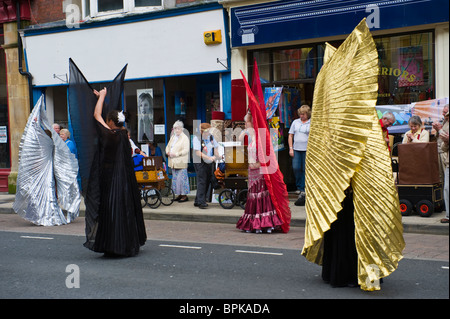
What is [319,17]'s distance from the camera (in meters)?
12.2

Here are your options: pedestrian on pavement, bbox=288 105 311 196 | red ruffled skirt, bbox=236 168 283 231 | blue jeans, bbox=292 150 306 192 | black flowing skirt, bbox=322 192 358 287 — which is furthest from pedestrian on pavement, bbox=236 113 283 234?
black flowing skirt, bbox=322 192 358 287

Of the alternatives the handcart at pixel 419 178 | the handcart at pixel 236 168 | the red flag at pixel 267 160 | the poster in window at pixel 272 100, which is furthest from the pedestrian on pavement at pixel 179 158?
the handcart at pixel 419 178

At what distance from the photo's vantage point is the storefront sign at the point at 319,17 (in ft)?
36.4

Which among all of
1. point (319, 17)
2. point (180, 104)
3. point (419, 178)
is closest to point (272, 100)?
point (319, 17)

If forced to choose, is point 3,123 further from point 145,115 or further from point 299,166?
point 299,166

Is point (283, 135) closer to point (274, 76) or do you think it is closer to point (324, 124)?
point (274, 76)

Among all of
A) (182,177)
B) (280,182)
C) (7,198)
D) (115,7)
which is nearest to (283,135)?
(182,177)

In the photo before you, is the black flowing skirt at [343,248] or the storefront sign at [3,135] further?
the storefront sign at [3,135]

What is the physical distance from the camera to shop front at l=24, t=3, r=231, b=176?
13.8 metres

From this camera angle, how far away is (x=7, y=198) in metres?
15.6

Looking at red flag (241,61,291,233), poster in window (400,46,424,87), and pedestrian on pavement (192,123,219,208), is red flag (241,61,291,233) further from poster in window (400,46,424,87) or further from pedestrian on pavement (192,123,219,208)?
poster in window (400,46,424,87)

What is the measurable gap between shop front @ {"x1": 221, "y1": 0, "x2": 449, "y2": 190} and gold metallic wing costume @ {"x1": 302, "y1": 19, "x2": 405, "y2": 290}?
18.2ft

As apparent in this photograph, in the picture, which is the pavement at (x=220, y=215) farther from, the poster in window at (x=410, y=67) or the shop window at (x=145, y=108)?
the poster in window at (x=410, y=67)

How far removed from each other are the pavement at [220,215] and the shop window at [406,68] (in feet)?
8.51
